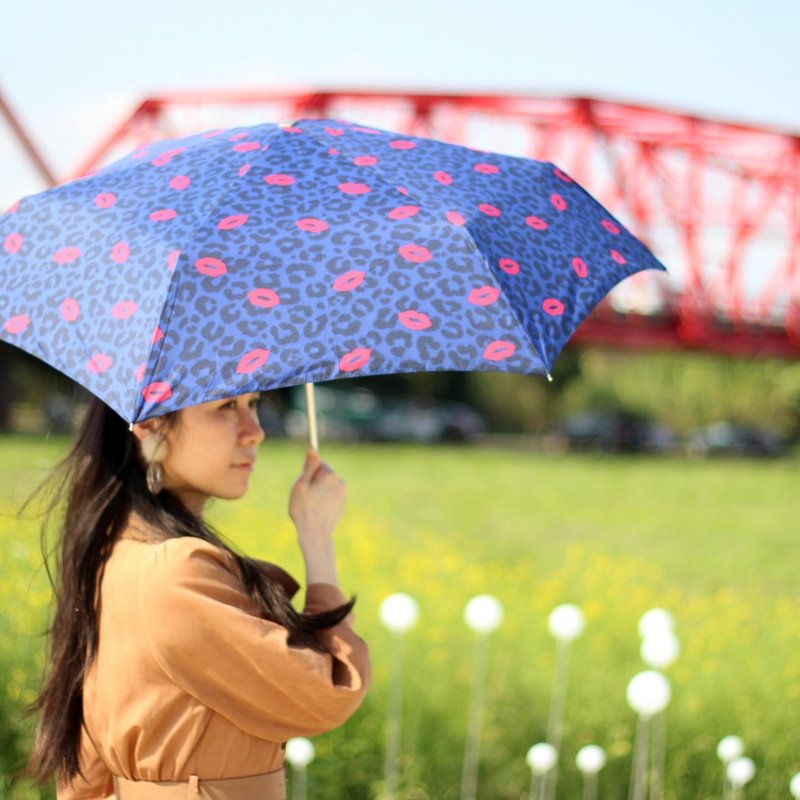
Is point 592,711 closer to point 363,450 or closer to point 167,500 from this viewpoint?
point 167,500

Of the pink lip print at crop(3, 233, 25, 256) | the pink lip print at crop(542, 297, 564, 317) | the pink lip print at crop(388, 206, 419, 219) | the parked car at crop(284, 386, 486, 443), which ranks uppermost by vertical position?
the pink lip print at crop(3, 233, 25, 256)

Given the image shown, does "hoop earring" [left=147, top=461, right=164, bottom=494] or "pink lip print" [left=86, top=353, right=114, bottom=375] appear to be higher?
"pink lip print" [left=86, top=353, right=114, bottom=375]

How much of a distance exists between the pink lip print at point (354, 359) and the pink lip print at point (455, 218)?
0.89 ft

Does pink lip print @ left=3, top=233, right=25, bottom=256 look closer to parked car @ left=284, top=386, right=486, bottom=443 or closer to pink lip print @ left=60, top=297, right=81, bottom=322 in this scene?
pink lip print @ left=60, top=297, right=81, bottom=322

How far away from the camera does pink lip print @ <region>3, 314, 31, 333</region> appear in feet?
5.97

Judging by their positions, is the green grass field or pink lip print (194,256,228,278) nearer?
pink lip print (194,256,228,278)

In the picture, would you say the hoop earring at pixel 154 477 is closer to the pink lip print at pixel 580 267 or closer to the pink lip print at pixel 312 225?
the pink lip print at pixel 312 225

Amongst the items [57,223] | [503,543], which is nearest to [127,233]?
[57,223]

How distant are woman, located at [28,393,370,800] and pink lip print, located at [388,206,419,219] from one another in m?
0.37

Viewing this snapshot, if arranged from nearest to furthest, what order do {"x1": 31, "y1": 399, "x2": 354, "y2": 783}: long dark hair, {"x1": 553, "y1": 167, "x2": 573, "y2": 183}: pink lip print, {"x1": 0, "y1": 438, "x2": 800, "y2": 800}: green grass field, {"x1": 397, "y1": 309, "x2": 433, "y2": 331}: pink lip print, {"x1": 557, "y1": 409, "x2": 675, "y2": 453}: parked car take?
{"x1": 397, "y1": 309, "x2": 433, "y2": 331}: pink lip print
{"x1": 31, "y1": 399, "x2": 354, "y2": 783}: long dark hair
{"x1": 553, "y1": 167, "x2": 573, "y2": 183}: pink lip print
{"x1": 0, "y1": 438, "x2": 800, "y2": 800}: green grass field
{"x1": 557, "y1": 409, "x2": 675, "y2": 453}: parked car

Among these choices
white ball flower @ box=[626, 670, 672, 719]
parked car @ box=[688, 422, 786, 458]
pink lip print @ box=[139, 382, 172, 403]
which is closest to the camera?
pink lip print @ box=[139, 382, 172, 403]

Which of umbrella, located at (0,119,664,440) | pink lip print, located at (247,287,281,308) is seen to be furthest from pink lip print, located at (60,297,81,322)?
pink lip print, located at (247,287,281,308)

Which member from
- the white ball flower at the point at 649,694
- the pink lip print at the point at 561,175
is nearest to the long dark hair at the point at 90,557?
the pink lip print at the point at 561,175

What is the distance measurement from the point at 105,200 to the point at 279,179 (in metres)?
0.28
